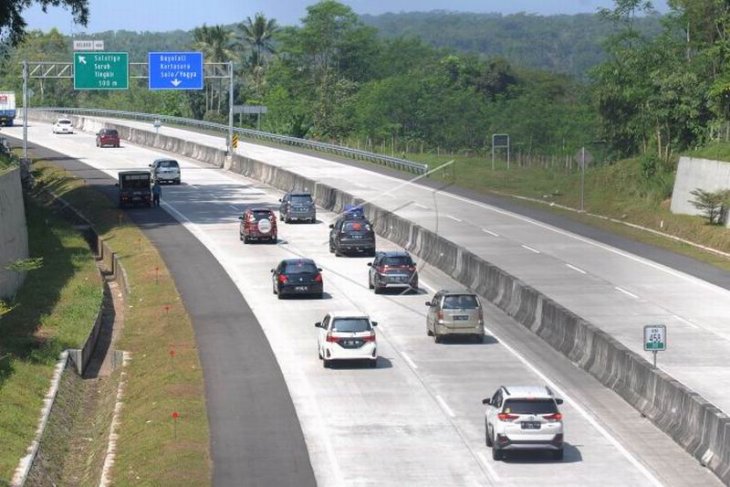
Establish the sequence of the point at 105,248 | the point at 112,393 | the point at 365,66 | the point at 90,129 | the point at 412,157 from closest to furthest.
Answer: the point at 112,393
the point at 105,248
the point at 412,157
the point at 90,129
the point at 365,66

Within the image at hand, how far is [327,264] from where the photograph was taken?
62.3 m

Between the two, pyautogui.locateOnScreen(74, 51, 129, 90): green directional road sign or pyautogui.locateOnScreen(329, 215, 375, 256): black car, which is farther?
pyautogui.locateOnScreen(74, 51, 129, 90): green directional road sign

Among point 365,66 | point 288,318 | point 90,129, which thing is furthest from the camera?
point 365,66

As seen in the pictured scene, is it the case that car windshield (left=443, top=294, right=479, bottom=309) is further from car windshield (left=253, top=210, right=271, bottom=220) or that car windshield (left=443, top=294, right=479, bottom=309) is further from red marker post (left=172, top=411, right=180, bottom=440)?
car windshield (left=253, top=210, right=271, bottom=220)

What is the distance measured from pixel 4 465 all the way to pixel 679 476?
46.5ft

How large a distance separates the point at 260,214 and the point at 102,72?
146 ft

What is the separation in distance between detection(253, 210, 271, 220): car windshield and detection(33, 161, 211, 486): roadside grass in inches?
204

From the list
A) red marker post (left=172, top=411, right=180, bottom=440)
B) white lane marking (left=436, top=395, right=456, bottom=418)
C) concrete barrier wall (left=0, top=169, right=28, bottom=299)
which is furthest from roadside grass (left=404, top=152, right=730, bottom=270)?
red marker post (left=172, top=411, right=180, bottom=440)

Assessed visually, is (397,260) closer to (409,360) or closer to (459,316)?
(459,316)

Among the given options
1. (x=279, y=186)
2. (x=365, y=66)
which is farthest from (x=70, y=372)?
(x=365, y=66)

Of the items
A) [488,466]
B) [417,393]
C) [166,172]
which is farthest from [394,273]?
[166,172]

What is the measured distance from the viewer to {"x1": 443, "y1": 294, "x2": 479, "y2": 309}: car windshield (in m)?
44.3

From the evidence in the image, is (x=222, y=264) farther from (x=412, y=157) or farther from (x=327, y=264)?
(x=412, y=157)

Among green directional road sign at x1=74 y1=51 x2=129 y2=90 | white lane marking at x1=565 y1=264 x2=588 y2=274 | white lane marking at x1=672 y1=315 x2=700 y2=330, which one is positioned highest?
green directional road sign at x1=74 y1=51 x2=129 y2=90
